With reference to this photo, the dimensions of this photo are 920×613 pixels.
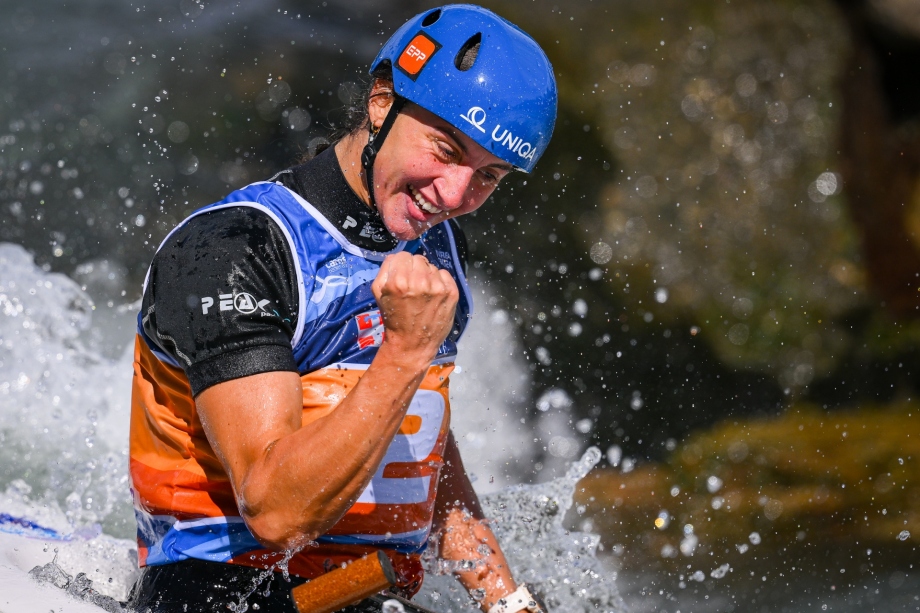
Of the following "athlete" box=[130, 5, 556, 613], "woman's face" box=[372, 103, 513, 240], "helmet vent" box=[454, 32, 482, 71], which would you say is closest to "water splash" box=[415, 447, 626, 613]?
"athlete" box=[130, 5, 556, 613]

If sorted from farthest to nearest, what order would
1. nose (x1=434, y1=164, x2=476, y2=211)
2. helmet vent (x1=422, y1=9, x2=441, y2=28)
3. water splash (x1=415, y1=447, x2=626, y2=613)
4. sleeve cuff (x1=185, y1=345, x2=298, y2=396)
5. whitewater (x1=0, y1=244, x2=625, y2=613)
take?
water splash (x1=415, y1=447, x2=626, y2=613) < whitewater (x1=0, y1=244, x2=625, y2=613) < helmet vent (x1=422, y1=9, x2=441, y2=28) < nose (x1=434, y1=164, x2=476, y2=211) < sleeve cuff (x1=185, y1=345, x2=298, y2=396)

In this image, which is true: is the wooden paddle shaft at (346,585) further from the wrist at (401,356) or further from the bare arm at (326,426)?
the wrist at (401,356)

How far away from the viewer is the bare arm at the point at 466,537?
2887 millimetres

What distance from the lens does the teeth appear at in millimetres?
2305

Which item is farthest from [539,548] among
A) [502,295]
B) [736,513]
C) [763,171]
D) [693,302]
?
[763,171]

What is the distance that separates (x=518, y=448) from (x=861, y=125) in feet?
16.0

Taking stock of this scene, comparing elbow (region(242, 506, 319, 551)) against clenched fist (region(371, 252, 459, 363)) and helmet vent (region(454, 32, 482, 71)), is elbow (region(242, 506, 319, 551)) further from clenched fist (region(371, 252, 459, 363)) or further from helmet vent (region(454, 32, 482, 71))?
helmet vent (region(454, 32, 482, 71))

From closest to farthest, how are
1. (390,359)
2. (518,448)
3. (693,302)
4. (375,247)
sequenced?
(390,359) < (375,247) < (518,448) < (693,302)

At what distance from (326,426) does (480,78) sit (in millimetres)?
996

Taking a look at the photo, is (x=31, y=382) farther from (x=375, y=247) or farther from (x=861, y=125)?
(x=861, y=125)

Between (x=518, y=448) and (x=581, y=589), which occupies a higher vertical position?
(x=581, y=589)

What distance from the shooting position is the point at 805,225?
8.27 m

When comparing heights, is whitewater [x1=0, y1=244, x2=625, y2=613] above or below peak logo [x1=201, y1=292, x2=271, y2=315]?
below

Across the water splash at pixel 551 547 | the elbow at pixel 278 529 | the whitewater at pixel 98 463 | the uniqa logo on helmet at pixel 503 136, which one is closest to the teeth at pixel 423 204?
the uniqa logo on helmet at pixel 503 136
